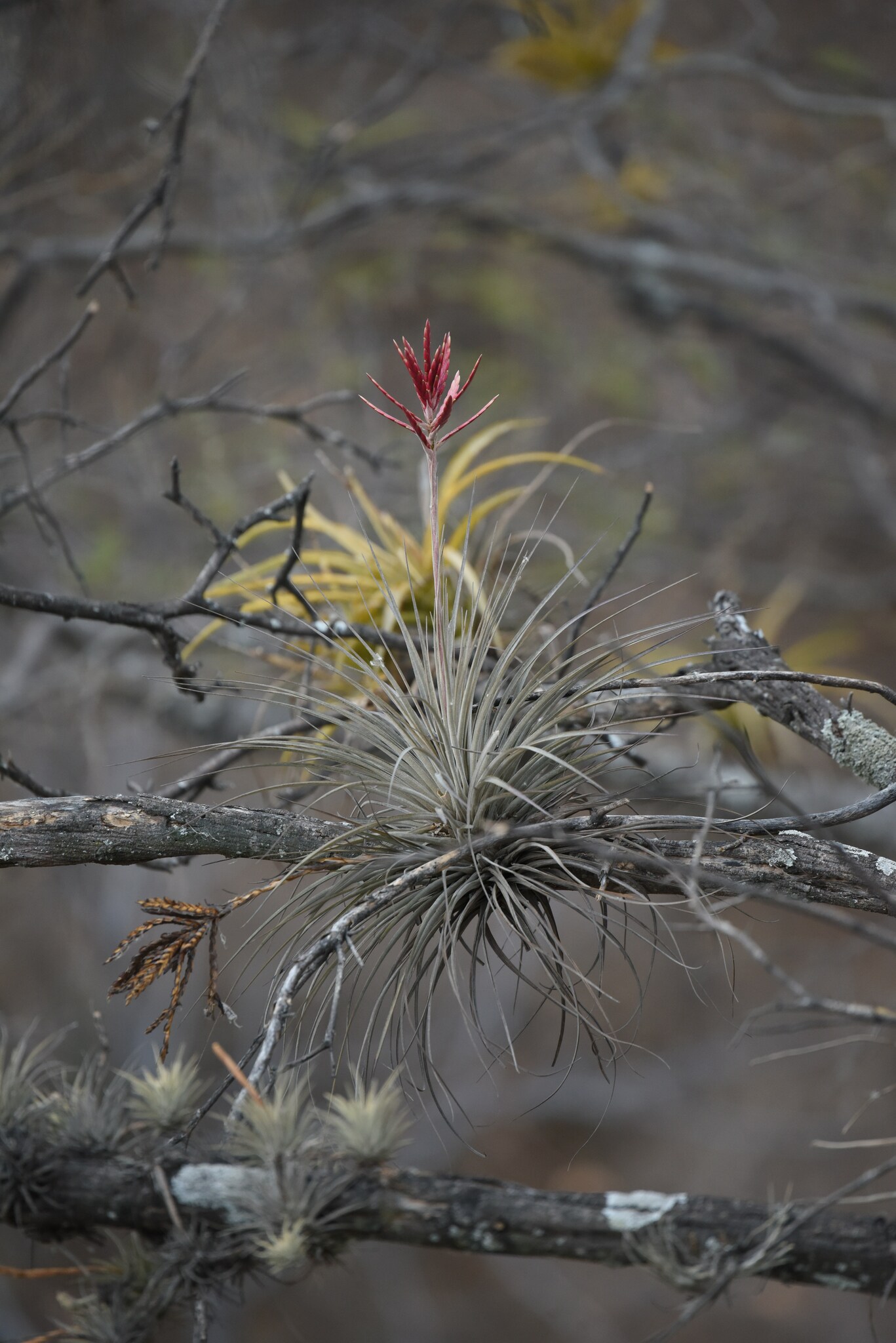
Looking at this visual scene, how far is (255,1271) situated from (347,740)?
20.7 inches

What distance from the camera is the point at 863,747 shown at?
1.07 meters

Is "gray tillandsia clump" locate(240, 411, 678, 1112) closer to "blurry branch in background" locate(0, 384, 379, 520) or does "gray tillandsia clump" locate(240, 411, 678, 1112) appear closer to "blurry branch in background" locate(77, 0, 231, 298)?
"blurry branch in background" locate(0, 384, 379, 520)

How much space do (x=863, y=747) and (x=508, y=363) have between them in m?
4.69

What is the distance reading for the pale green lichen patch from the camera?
1.06 m

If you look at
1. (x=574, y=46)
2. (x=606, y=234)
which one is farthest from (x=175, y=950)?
(x=606, y=234)

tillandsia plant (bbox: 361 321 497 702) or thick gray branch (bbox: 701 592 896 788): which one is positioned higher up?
tillandsia plant (bbox: 361 321 497 702)

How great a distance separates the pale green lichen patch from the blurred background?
70.7 inches

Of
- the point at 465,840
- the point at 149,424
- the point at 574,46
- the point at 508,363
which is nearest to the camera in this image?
the point at 465,840

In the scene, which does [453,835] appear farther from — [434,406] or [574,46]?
[574,46]

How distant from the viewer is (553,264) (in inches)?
230

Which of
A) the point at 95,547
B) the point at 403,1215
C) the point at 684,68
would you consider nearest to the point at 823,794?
the point at 403,1215

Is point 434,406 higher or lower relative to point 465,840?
higher

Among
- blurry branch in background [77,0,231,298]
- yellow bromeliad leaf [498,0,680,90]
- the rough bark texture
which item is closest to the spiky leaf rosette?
the rough bark texture

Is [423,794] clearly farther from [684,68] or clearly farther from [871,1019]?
[684,68]
